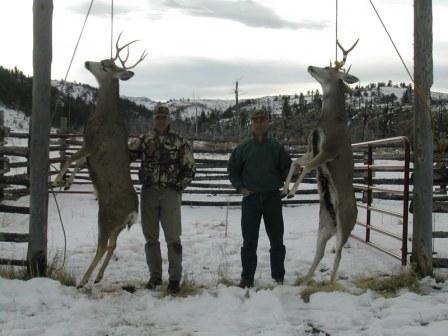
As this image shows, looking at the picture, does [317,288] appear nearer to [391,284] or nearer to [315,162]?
[391,284]

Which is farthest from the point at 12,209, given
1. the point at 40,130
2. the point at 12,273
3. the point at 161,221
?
the point at 161,221

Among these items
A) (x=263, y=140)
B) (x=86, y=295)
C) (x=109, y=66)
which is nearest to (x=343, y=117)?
(x=263, y=140)

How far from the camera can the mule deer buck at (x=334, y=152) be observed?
5.99 metres

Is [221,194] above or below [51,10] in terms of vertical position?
below

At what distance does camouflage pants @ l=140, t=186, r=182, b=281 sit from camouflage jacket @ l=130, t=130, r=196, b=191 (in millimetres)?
105

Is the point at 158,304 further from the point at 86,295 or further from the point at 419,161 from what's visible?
the point at 419,161

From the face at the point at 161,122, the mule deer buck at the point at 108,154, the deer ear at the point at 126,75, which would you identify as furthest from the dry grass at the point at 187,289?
the deer ear at the point at 126,75

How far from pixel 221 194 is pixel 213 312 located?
11.0 m

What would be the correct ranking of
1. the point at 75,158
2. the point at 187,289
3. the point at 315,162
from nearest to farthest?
1. the point at 75,158
2. the point at 315,162
3. the point at 187,289

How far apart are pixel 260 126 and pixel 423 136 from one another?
1.95 metres

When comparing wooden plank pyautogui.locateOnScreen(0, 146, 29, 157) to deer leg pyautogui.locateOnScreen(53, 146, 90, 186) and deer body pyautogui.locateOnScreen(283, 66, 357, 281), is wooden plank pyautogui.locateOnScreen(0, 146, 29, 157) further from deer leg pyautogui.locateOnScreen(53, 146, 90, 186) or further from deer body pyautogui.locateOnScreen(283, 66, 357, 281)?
deer body pyautogui.locateOnScreen(283, 66, 357, 281)

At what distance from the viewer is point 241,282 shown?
251 inches

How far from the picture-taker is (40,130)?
6.27 meters

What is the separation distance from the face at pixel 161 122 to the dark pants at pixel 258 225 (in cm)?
122
